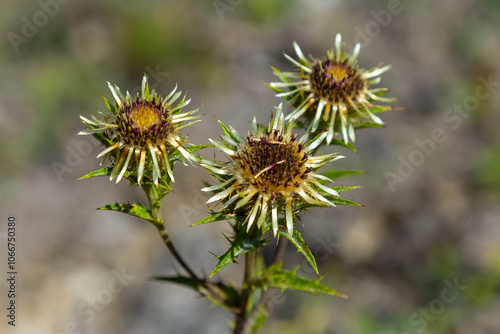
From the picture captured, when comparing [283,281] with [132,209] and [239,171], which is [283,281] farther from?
[132,209]

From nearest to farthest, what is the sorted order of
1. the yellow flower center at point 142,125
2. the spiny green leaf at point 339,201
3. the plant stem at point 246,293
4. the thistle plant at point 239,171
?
the spiny green leaf at point 339,201, the thistle plant at point 239,171, the yellow flower center at point 142,125, the plant stem at point 246,293

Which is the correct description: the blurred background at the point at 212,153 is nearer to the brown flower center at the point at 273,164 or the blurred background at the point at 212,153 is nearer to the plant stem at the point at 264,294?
the plant stem at the point at 264,294

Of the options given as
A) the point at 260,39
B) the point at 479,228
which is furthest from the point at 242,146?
the point at 260,39

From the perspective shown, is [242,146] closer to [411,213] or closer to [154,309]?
[154,309]

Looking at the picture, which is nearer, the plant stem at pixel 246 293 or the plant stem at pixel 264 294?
the plant stem at pixel 246 293

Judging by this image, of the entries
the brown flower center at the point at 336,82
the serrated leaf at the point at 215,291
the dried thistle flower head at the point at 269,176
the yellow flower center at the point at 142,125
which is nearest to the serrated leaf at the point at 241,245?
the dried thistle flower head at the point at 269,176

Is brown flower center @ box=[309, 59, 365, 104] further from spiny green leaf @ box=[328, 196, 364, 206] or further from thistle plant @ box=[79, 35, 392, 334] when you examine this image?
spiny green leaf @ box=[328, 196, 364, 206]

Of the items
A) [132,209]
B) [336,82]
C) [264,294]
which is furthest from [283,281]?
[336,82]

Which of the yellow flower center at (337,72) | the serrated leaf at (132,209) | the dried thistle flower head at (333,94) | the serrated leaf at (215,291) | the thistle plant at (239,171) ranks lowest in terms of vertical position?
the serrated leaf at (215,291)
